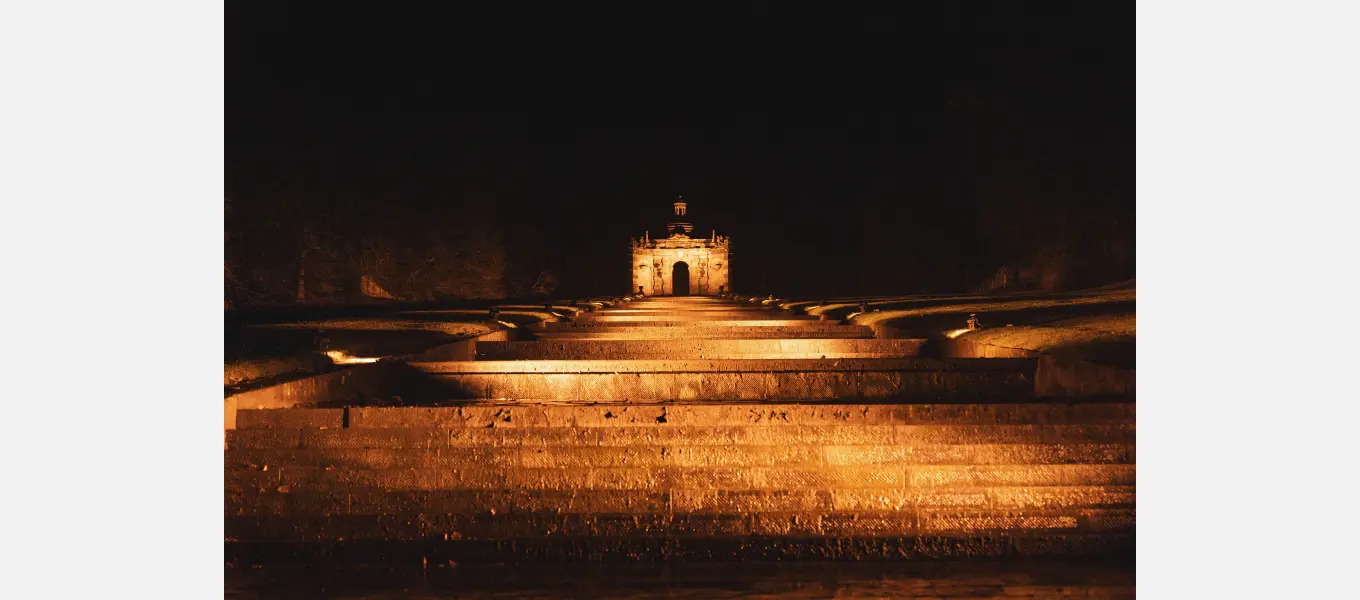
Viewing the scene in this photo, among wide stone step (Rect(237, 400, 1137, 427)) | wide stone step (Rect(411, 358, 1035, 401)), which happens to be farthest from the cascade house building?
wide stone step (Rect(237, 400, 1137, 427))

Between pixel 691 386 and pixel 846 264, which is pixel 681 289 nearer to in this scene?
pixel 846 264

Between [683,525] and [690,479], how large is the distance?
0.48 meters

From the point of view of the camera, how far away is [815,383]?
12.8 metres

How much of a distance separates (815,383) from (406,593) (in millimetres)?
6631

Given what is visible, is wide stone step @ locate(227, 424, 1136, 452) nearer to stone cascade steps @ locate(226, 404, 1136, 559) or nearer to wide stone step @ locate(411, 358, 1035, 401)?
stone cascade steps @ locate(226, 404, 1136, 559)

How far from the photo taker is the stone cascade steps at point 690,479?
26.2ft

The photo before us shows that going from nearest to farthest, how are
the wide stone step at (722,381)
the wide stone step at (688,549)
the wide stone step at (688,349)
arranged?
the wide stone step at (688,549) → the wide stone step at (722,381) → the wide stone step at (688,349)

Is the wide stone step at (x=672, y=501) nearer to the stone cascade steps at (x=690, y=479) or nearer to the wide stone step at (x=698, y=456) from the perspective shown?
the stone cascade steps at (x=690, y=479)

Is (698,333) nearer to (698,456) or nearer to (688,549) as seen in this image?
(698,456)

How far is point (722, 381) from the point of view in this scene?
41.9ft

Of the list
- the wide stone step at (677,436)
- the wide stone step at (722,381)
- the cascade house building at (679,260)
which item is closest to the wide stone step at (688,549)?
the wide stone step at (677,436)

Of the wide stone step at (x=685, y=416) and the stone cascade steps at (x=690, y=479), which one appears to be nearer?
the stone cascade steps at (x=690, y=479)

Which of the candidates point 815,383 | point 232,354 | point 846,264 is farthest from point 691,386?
point 846,264

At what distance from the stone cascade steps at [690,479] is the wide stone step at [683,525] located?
0.01 m
